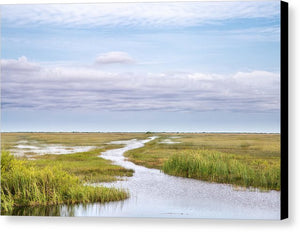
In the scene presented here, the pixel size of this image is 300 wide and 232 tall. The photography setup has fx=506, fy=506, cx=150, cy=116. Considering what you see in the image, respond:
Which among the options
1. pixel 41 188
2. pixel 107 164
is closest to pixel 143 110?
pixel 107 164

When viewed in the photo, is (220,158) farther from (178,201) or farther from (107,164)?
(107,164)

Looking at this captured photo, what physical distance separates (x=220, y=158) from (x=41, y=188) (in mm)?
2719

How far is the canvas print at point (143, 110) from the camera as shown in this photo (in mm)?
7250

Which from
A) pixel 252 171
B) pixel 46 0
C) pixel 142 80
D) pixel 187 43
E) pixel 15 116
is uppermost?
pixel 46 0

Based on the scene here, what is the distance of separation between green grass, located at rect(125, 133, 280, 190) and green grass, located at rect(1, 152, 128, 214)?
2.65ft

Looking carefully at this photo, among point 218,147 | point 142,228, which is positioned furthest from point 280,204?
point 142,228

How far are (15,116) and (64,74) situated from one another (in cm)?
98

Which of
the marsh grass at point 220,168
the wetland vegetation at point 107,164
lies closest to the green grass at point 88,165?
the wetland vegetation at point 107,164

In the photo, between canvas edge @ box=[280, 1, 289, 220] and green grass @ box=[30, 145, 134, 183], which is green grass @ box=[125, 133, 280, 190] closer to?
canvas edge @ box=[280, 1, 289, 220]

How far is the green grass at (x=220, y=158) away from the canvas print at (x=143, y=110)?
0.02 metres

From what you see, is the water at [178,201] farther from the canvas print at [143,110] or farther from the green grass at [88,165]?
the green grass at [88,165]

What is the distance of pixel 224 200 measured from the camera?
23.6ft

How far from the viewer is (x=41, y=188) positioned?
7.59 metres

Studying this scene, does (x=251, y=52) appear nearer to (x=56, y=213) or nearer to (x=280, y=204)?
(x=280, y=204)
